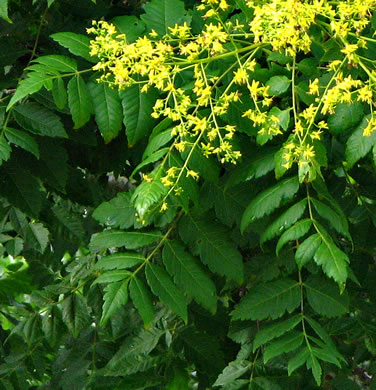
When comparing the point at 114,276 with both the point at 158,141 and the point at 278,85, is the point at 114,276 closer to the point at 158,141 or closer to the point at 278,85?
the point at 158,141

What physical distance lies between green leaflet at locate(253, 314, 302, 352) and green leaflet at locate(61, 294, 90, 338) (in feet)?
1.78

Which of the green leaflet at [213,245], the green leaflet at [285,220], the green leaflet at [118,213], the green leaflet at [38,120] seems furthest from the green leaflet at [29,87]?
the green leaflet at [285,220]

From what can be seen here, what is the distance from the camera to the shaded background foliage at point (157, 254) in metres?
2.20

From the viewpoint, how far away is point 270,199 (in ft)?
6.84

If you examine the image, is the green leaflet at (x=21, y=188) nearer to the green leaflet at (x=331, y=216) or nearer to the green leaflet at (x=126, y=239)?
the green leaflet at (x=126, y=239)

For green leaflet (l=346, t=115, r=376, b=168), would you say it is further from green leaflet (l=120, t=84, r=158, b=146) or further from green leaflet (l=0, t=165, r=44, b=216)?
green leaflet (l=0, t=165, r=44, b=216)

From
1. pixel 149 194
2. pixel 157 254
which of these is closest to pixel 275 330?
pixel 157 254

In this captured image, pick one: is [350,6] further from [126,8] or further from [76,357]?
[76,357]

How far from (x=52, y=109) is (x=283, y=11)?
2.33 ft

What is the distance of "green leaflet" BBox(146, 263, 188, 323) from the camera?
2156 mm

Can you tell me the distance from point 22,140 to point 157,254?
0.41m

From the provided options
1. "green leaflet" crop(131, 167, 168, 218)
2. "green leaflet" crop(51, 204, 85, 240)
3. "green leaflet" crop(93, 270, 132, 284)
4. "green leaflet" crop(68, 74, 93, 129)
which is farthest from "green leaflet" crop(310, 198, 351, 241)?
"green leaflet" crop(51, 204, 85, 240)

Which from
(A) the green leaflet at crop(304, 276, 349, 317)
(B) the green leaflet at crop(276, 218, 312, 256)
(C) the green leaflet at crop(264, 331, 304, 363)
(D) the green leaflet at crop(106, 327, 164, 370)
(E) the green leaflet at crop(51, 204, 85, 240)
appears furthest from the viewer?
(E) the green leaflet at crop(51, 204, 85, 240)

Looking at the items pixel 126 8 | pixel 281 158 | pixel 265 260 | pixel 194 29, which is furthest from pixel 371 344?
pixel 126 8
